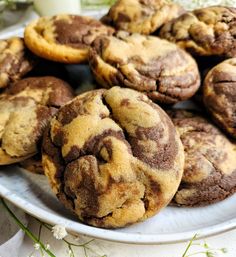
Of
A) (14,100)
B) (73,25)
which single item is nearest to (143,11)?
(73,25)

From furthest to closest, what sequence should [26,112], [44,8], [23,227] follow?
1. [44,8]
2. [26,112]
3. [23,227]

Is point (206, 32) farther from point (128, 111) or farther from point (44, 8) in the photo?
point (44, 8)

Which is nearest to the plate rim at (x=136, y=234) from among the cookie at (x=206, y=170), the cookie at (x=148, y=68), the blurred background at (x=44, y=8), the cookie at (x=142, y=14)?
the cookie at (x=206, y=170)

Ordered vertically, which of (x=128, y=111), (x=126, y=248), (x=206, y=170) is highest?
(x=128, y=111)

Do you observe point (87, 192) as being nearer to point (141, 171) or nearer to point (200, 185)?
point (141, 171)

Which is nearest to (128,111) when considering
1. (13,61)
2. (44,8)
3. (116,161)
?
(116,161)

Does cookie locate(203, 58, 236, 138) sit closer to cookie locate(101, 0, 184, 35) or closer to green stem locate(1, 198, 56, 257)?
cookie locate(101, 0, 184, 35)
